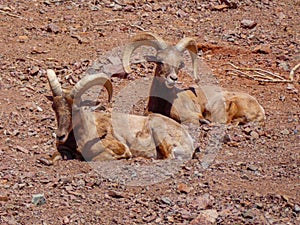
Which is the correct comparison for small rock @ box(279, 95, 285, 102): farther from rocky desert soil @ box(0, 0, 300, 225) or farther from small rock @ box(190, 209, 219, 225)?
small rock @ box(190, 209, 219, 225)

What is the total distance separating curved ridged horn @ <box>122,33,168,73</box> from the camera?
445 inches

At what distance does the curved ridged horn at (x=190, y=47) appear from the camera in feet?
37.2

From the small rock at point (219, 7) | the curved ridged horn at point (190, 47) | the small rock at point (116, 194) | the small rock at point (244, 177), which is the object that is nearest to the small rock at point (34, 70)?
the curved ridged horn at point (190, 47)

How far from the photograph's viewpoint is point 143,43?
1156 centimetres

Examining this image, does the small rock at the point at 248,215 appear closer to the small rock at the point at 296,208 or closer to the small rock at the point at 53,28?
the small rock at the point at 296,208

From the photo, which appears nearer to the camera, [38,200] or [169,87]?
[38,200]

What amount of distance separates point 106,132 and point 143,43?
7.12ft

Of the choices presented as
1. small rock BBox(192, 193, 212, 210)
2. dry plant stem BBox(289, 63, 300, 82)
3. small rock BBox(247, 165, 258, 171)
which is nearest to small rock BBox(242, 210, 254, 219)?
small rock BBox(192, 193, 212, 210)

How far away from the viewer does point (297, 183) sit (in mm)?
9086

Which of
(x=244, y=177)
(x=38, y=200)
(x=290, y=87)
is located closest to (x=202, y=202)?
(x=244, y=177)

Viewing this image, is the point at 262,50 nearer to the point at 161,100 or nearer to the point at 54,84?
the point at 161,100

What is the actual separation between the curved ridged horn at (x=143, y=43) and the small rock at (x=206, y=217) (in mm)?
3707

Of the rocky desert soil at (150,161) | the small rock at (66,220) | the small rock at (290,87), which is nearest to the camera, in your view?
the small rock at (66,220)

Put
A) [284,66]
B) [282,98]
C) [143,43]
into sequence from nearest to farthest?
1. [143,43]
2. [282,98]
3. [284,66]
